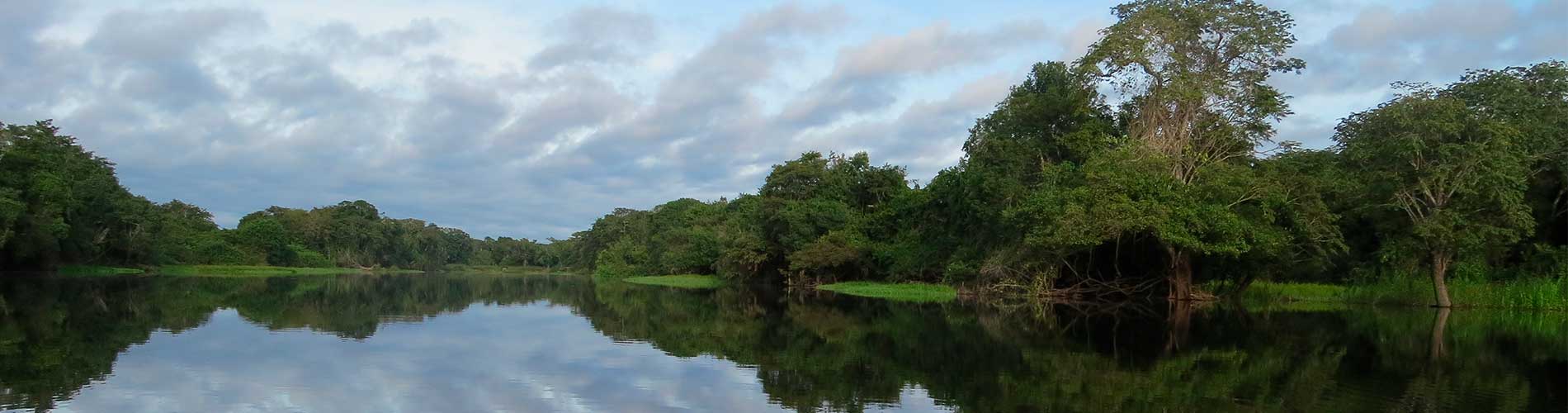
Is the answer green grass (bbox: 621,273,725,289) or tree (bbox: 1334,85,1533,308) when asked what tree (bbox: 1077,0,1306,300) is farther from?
green grass (bbox: 621,273,725,289)

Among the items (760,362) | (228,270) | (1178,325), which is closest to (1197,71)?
(1178,325)

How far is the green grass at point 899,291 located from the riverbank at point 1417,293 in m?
11.1

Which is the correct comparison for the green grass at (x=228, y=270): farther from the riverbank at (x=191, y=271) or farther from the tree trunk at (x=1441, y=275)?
the tree trunk at (x=1441, y=275)

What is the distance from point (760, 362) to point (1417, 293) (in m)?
26.5

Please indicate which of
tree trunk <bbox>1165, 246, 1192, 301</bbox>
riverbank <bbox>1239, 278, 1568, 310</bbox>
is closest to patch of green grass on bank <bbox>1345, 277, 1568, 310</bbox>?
riverbank <bbox>1239, 278, 1568, 310</bbox>

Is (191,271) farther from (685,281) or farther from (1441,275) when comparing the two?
(1441,275)

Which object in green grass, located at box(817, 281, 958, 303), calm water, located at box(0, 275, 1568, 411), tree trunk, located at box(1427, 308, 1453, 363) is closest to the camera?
calm water, located at box(0, 275, 1568, 411)

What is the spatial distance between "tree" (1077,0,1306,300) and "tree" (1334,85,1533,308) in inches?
157

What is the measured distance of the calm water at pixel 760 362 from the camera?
10.5m

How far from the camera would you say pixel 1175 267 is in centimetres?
3428

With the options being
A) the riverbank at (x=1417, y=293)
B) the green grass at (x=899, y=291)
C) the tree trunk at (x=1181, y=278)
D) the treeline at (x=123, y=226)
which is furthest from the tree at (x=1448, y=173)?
the treeline at (x=123, y=226)

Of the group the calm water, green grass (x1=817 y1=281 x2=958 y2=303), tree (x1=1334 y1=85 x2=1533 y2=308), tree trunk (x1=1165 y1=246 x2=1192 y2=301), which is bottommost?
the calm water

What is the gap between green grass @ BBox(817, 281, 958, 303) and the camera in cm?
3866

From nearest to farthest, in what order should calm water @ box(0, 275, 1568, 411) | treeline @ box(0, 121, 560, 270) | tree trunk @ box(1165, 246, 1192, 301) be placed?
calm water @ box(0, 275, 1568, 411), tree trunk @ box(1165, 246, 1192, 301), treeline @ box(0, 121, 560, 270)
